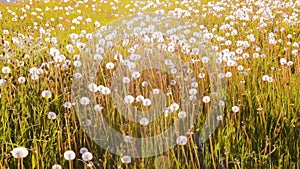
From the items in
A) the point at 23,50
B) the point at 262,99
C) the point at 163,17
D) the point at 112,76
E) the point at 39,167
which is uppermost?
the point at 163,17

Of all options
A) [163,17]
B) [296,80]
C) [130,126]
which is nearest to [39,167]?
[130,126]

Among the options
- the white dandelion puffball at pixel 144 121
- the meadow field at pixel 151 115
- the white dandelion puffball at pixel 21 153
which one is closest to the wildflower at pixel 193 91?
the meadow field at pixel 151 115

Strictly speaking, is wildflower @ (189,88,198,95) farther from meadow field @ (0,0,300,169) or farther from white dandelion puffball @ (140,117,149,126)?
white dandelion puffball @ (140,117,149,126)

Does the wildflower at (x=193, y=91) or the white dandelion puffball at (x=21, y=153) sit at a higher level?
the wildflower at (x=193, y=91)

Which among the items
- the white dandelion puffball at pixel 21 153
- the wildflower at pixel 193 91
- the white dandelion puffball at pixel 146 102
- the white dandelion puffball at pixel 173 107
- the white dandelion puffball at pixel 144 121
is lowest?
the white dandelion puffball at pixel 21 153

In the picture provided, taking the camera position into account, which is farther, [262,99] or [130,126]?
[262,99]

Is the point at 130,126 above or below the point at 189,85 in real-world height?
below

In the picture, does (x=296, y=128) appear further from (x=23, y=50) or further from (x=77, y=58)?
(x=23, y=50)

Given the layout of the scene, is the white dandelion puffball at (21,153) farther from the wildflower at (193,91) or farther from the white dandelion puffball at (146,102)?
the wildflower at (193,91)

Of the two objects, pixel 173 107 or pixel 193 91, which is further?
pixel 193 91

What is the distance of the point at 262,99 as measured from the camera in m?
3.04

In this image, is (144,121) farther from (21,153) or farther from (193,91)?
(21,153)

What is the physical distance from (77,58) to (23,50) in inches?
32.5

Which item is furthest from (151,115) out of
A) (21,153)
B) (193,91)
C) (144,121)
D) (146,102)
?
(21,153)
